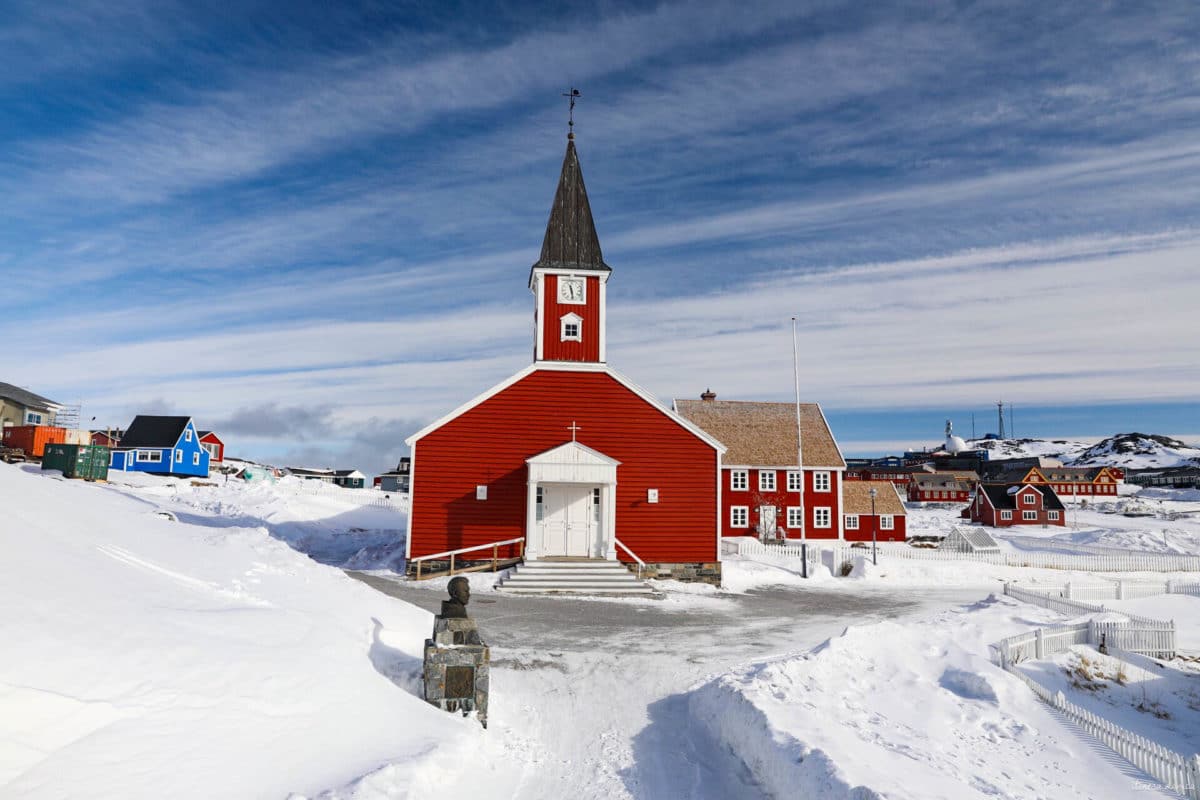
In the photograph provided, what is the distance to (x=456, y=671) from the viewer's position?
364 inches

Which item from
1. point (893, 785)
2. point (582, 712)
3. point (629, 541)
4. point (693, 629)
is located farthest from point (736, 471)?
point (893, 785)

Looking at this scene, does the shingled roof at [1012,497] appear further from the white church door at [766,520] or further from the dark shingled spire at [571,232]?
the dark shingled spire at [571,232]

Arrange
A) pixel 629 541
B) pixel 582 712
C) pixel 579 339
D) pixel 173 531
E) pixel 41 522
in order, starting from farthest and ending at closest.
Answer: pixel 579 339
pixel 629 541
pixel 173 531
pixel 582 712
pixel 41 522

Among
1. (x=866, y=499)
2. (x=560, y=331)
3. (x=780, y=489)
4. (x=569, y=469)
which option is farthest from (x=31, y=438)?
(x=866, y=499)

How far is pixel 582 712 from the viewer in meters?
10.5

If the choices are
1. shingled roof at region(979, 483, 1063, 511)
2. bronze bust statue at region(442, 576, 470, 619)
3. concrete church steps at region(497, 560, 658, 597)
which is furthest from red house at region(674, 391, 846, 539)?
bronze bust statue at region(442, 576, 470, 619)

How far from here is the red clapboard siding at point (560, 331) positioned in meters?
26.1

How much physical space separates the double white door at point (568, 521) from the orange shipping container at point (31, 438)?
3839cm

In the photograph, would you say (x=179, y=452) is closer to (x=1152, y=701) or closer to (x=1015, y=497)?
(x=1152, y=701)

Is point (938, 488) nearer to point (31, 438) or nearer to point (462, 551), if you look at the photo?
point (462, 551)

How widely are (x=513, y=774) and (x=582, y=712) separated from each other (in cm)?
234

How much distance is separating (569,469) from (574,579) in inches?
136

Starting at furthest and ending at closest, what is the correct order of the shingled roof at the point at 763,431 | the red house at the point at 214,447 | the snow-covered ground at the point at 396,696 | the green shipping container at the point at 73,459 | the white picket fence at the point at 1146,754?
the red house at the point at 214,447
the shingled roof at the point at 763,431
the green shipping container at the point at 73,459
the white picket fence at the point at 1146,754
the snow-covered ground at the point at 396,696

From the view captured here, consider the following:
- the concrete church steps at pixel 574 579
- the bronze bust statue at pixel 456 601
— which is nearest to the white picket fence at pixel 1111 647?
the concrete church steps at pixel 574 579
